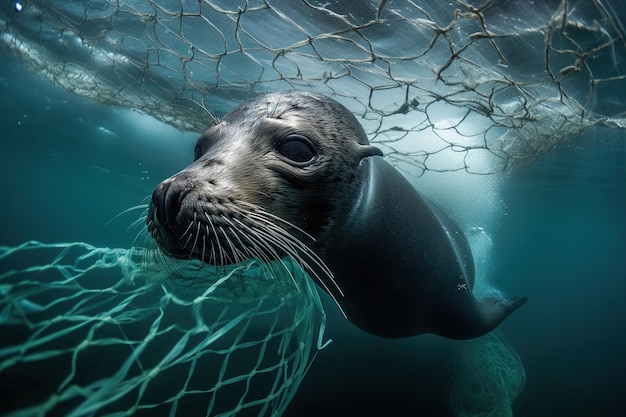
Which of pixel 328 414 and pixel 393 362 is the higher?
pixel 328 414

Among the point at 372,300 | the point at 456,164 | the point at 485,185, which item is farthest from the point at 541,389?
the point at 372,300

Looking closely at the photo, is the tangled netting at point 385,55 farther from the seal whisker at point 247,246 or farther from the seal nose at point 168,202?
the seal whisker at point 247,246

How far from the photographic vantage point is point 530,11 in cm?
384

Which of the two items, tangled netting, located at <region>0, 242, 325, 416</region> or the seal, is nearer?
tangled netting, located at <region>0, 242, 325, 416</region>

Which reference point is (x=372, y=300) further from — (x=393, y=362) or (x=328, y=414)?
(x=393, y=362)

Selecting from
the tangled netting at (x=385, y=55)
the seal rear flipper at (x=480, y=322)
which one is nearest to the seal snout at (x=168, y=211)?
the tangled netting at (x=385, y=55)

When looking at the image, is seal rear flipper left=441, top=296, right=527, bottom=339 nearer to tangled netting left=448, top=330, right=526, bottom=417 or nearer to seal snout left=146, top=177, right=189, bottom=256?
tangled netting left=448, top=330, right=526, bottom=417

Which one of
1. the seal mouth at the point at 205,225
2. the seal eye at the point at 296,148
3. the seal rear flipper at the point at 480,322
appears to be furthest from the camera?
the seal rear flipper at the point at 480,322

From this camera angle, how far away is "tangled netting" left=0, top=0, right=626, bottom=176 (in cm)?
384

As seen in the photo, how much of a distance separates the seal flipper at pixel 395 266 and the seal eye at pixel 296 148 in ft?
1.41

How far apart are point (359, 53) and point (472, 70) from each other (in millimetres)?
1610

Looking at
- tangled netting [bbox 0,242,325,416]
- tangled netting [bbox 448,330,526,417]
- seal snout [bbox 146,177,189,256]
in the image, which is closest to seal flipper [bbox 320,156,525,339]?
tangled netting [bbox 0,242,325,416]

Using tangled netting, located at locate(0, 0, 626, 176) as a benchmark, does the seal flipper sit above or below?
below

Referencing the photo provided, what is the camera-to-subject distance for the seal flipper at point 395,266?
88.7 inches
